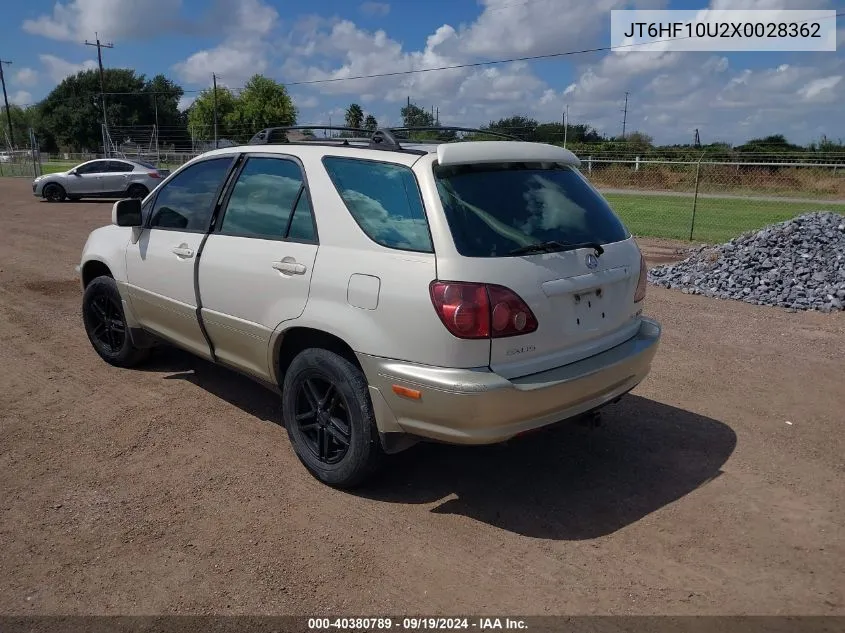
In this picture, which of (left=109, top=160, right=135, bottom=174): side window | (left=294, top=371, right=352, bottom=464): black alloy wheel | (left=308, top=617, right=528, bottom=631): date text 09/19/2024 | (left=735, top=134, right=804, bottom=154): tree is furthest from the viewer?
(left=735, top=134, right=804, bottom=154): tree

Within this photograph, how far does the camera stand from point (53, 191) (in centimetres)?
2336

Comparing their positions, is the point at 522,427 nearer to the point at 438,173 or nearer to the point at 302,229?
the point at 438,173

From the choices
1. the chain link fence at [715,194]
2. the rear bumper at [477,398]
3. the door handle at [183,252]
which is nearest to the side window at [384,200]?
the rear bumper at [477,398]

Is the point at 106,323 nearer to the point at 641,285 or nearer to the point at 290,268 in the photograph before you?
the point at 290,268

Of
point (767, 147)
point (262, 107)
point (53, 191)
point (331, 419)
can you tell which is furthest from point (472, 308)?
point (262, 107)

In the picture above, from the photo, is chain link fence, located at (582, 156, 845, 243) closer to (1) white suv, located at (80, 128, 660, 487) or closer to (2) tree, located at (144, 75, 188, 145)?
(1) white suv, located at (80, 128, 660, 487)

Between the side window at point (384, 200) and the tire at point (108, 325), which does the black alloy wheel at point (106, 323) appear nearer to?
the tire at point (108, 325)

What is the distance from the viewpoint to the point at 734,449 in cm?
439

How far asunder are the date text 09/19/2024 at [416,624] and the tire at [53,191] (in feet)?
79.6

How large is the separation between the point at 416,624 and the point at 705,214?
20344 millimetres

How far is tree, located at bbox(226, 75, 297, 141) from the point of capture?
208 ft

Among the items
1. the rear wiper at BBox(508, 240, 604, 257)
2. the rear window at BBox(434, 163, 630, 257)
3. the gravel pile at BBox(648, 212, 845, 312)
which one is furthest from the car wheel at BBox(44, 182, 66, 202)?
the rear wiper at BBox(508, 240, 604, 257)

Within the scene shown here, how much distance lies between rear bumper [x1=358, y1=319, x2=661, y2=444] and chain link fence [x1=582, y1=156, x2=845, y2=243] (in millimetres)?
12556

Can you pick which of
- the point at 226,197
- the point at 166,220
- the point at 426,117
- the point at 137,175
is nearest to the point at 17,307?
the point at 166,220
